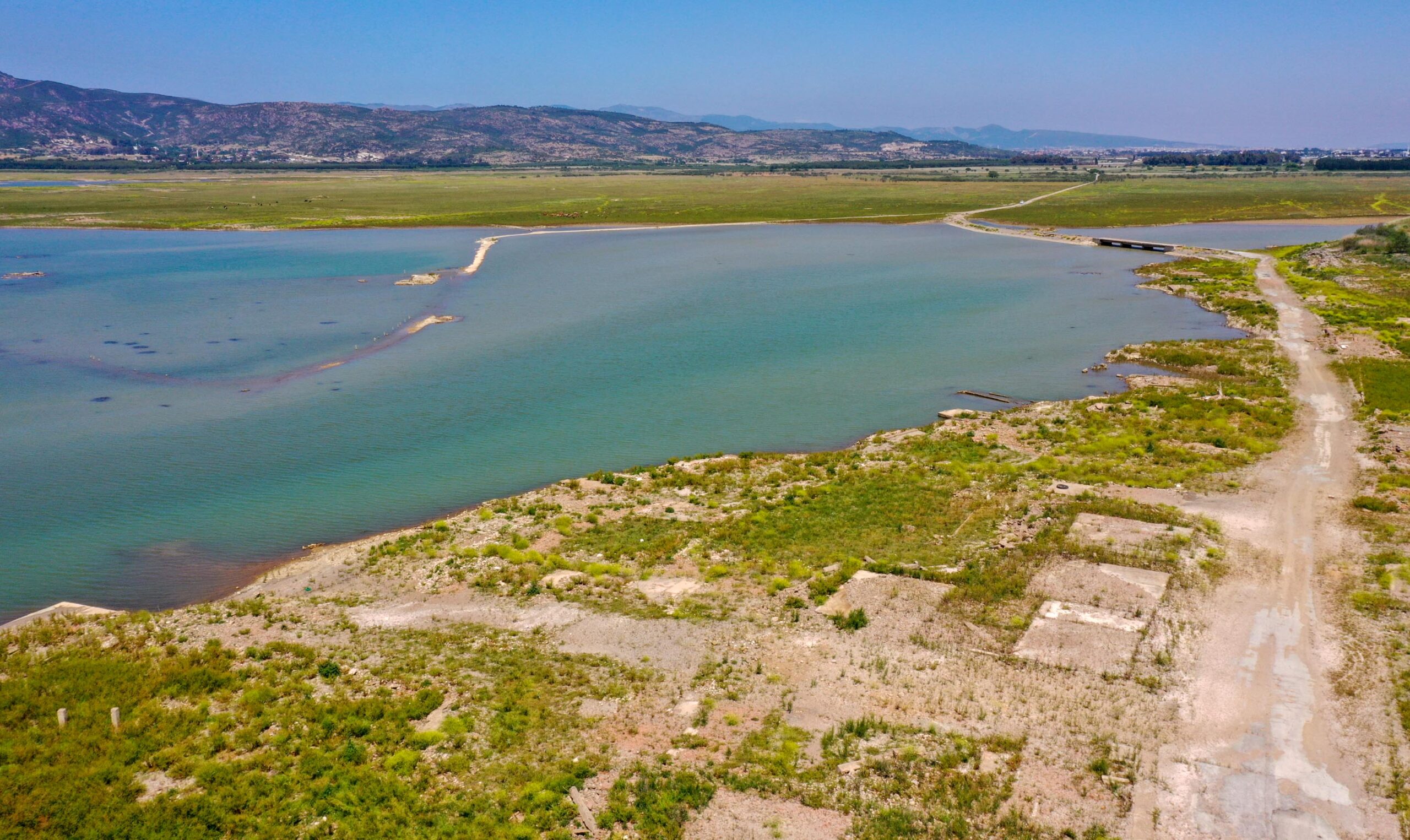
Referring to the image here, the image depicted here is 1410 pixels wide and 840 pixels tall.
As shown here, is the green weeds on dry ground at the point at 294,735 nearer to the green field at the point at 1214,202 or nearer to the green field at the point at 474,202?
the green field at the point at 474,202

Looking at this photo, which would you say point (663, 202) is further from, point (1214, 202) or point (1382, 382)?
point (1382, 382)

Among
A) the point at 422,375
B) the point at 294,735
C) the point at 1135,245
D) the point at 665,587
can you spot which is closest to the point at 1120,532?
the point at 665,587

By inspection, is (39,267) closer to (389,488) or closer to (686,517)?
(389,488)

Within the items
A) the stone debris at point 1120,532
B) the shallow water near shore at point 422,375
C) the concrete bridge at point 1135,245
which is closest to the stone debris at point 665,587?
the shallow water near shore at point 422,375

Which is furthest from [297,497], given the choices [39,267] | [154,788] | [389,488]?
[39,267]

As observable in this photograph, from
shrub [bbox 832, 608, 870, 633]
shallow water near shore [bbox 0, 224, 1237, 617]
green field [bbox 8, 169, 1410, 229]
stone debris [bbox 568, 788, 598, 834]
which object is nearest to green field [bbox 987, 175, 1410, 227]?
green field [bbox 8, 169, 1410, 229]

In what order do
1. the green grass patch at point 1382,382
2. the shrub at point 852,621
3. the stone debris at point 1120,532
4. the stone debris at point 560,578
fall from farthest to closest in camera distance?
the green grass patch at point 1382,382 < the stone debris at point 1120,532 < the stone debris at point 560,578 < the shrub at point 852,621
